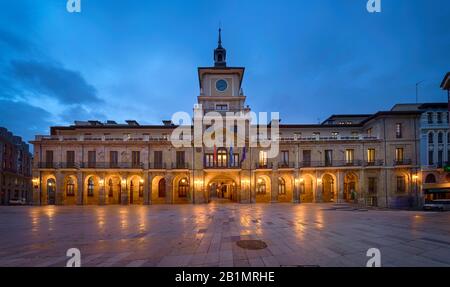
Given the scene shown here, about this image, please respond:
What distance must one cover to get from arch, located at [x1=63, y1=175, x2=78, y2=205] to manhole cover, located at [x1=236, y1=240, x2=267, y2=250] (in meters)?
31.4

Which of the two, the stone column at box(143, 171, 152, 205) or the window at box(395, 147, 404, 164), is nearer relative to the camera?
the stone column at box(143, 171, 152, 205)

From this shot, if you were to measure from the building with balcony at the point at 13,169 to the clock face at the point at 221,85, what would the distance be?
38.7 meters

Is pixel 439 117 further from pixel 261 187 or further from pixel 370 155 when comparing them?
pixel 261 187

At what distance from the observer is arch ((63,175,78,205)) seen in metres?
30.6

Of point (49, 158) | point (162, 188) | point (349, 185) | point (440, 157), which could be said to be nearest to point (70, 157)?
point (49, 158)

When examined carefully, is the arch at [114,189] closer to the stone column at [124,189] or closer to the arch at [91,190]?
the stone column at [124,189]

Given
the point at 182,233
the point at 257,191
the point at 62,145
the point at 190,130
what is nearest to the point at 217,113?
the point at 190,130

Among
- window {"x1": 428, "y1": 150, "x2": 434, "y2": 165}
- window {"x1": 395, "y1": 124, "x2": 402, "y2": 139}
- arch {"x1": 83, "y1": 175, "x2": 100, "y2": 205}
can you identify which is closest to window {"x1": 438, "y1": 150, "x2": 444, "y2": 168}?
window {"x1": 428, "y1": 150, "x2": 434, "y2": 165}

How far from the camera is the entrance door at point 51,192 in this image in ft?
100

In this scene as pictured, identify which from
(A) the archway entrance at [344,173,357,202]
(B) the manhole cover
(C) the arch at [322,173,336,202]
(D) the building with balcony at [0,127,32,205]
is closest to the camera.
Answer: (B) the manhole cover

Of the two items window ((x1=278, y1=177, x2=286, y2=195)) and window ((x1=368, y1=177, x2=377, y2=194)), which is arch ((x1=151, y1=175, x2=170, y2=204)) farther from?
window ((x1=368, y1=177, x2=377, y2=194))

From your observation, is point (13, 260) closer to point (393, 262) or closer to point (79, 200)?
point (393, 262)

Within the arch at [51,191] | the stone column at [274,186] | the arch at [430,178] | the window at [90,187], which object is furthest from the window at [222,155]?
the arch at [430,178]
